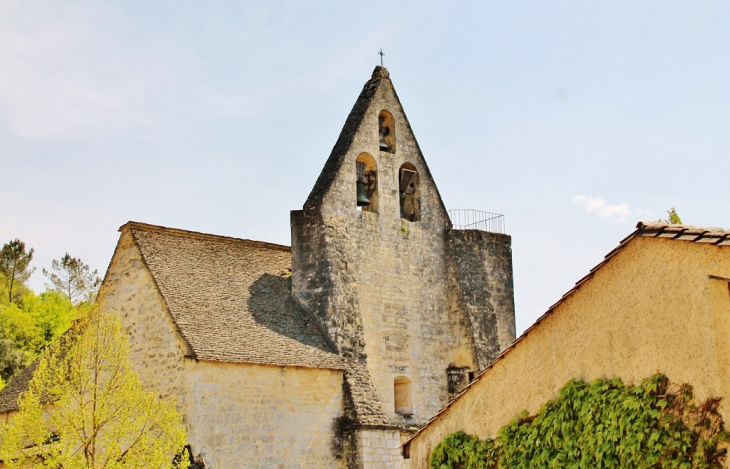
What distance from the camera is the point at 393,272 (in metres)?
24.2

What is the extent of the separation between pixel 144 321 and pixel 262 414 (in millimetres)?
3835

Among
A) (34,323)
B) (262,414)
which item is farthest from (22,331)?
(262,414)

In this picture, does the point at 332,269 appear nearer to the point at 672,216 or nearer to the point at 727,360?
the point at 672,216

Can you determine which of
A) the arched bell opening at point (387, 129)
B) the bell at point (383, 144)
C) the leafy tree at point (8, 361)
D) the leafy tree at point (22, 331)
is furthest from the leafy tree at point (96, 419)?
the leafy tree at point (22, 331)

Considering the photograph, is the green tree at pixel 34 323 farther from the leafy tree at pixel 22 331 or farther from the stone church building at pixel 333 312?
the stone church building at pixel 333 312

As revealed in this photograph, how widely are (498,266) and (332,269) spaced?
237 inches

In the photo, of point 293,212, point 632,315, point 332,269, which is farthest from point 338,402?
point 632,315

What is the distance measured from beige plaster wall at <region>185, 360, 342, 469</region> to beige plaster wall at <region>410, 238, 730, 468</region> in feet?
25.0

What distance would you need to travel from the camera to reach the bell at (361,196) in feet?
80.8

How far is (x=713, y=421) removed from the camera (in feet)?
29.3

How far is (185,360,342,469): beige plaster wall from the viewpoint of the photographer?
19000 mm

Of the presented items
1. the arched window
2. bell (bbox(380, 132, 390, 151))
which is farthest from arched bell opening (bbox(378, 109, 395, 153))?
the arched window

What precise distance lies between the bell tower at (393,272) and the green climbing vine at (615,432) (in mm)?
9776

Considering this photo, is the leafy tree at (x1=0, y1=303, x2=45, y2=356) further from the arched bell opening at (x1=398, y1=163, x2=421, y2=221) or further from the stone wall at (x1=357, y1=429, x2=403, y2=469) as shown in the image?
the stone wall at (x1=357, y1=429, x2=403, y2=469)
